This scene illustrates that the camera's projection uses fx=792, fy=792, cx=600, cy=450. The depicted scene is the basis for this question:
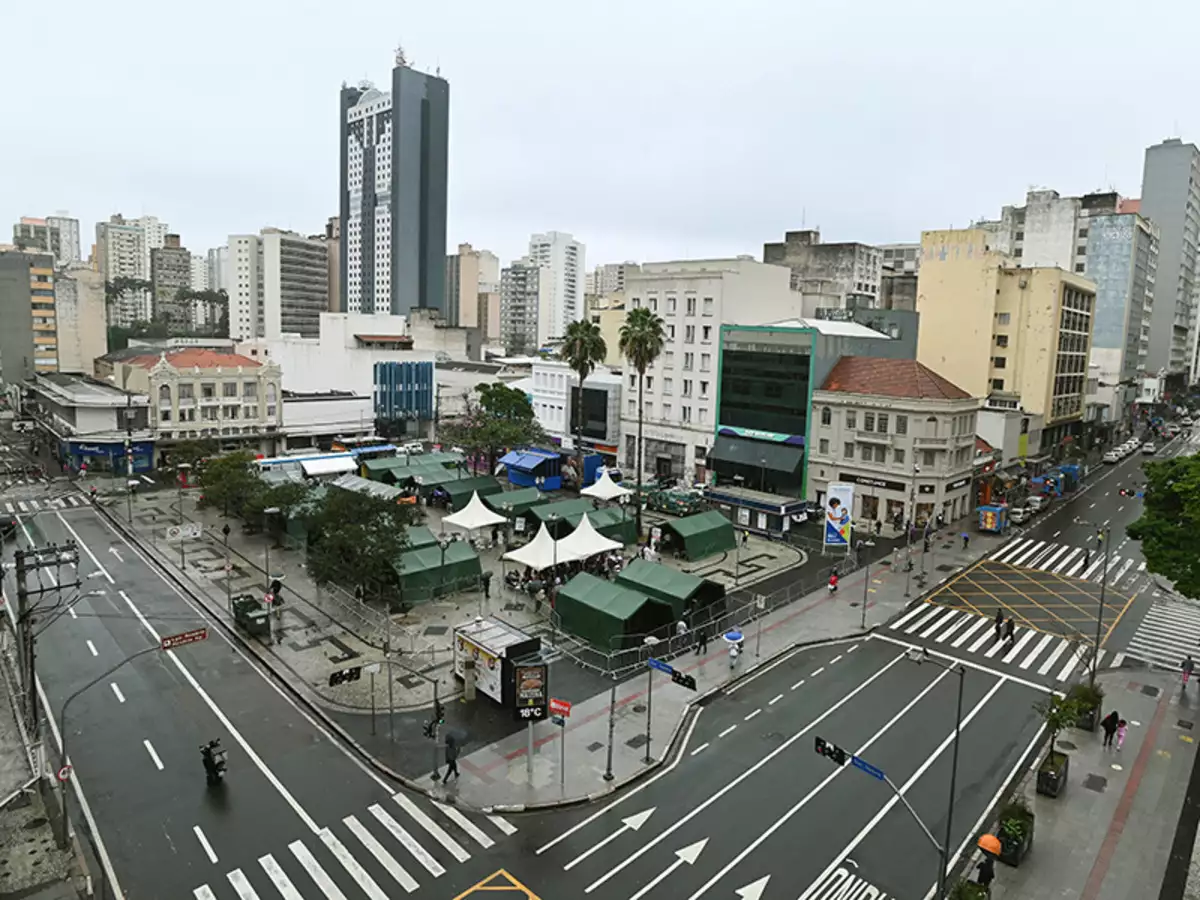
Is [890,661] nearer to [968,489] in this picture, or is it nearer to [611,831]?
[611,831]

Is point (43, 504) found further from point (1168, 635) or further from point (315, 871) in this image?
point (1168, 635)

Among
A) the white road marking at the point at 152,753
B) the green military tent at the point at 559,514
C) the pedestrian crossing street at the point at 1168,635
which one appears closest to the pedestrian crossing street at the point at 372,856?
the white road marking at the point at 152,753

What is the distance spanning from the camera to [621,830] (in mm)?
23688

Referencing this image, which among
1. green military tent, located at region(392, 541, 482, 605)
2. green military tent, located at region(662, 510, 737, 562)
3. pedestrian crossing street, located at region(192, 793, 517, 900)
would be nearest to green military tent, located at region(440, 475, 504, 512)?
green military tent, located at region(662, 510, 737, 562)

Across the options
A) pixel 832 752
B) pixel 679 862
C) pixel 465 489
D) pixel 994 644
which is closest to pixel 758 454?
pixel 465 489

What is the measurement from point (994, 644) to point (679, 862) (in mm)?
23741

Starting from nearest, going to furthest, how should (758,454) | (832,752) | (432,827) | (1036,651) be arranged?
(832,752) < (432,827) < (1036,651) < (758,454)

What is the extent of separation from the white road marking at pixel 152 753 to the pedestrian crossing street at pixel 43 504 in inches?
1828

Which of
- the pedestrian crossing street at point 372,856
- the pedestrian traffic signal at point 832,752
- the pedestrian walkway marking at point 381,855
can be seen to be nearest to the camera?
the pedestrian traffic signal at point 832,752

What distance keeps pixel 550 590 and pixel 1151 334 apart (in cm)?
15123

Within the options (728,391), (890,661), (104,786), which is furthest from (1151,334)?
(104,786)

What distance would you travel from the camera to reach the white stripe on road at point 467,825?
23016 mm

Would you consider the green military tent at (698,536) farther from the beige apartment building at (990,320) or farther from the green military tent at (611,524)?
the beige apartment building at (990,320)

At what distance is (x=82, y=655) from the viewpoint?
117 ft
